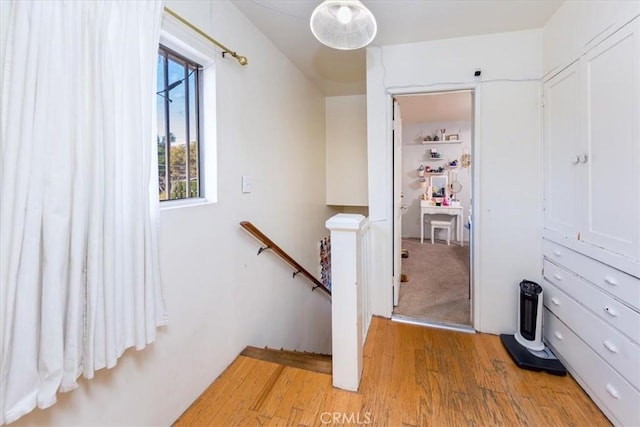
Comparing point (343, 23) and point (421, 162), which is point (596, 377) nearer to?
point (343, 23)

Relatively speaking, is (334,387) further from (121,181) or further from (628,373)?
(121,181)

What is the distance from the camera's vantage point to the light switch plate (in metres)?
2.04

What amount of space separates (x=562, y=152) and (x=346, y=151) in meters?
2.45

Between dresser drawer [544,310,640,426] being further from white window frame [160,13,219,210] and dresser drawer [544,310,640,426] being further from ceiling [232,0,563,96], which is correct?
white window frame [160,13,219,210]

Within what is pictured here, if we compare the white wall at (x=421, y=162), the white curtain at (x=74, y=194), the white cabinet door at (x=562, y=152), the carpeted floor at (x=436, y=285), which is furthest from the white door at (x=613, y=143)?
the white wall at (x=421, y=162)

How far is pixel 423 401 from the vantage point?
1603 mm

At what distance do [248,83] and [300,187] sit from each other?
1.26m

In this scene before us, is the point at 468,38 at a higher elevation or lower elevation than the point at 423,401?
higher

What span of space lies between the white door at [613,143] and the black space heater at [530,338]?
578 millimetres

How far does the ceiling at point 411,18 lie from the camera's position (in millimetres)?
1884

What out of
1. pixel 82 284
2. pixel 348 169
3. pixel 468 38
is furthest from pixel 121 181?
pixel 348 169

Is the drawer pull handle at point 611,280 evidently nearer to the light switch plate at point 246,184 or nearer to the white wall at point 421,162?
the light switch plate at point 246,184

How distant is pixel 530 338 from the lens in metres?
2.07

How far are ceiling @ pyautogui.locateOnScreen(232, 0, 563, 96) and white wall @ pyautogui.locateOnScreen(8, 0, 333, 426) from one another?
15cm
